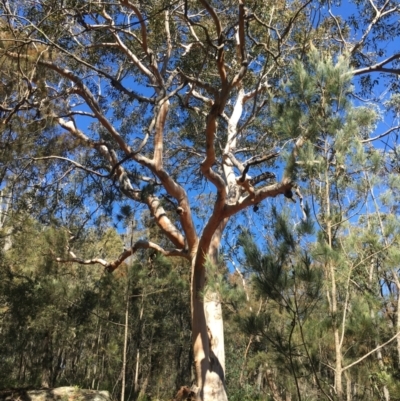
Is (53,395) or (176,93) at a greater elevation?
(176,93)

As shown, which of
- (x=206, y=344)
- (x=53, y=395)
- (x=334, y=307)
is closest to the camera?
(x=334, y=307)

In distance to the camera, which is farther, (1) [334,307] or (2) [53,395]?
(2) [53,395]

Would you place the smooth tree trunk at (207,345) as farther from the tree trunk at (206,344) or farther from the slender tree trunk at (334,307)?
the slender tree trunk at (334,307)

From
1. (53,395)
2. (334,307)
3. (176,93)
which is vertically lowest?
(53,395)

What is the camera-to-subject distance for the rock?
5906 millimetres

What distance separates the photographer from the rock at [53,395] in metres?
5.91

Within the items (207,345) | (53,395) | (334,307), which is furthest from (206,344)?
(334,307)

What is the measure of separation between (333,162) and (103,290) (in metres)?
6.01

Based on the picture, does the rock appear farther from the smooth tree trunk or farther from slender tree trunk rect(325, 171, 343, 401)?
slender tree trunk rect(325, 171, 343, 401)

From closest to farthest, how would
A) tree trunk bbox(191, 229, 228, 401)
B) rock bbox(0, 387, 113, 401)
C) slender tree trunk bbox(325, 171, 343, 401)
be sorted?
slender tree trunk bbox(325, 171, 343, 401)
tree trunk bbox(191, 229, 228, 401)
rock bbox(0, 387, 113, 401)

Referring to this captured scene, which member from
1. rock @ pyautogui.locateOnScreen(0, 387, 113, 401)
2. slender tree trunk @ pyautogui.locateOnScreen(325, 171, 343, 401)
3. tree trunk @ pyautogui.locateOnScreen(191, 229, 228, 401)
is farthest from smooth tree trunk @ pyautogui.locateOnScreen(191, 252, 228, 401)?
slender tree trunk @ pyautogui.locateOnScreen(325, 171, 343, 401)

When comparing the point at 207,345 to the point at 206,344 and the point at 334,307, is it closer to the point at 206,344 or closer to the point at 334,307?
the point at 206,344

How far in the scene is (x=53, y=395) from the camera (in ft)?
20.0

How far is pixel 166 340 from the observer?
12.1 meters
